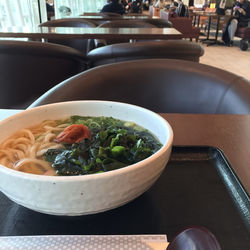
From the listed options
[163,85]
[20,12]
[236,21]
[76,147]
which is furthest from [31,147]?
[236,21]

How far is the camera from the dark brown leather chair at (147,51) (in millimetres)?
1261

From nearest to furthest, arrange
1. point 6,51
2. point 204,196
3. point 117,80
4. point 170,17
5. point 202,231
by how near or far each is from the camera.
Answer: point 202,231, point 204,196, point 117,80, point 6,51, point 170,17

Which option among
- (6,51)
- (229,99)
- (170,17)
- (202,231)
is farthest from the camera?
(170,17)

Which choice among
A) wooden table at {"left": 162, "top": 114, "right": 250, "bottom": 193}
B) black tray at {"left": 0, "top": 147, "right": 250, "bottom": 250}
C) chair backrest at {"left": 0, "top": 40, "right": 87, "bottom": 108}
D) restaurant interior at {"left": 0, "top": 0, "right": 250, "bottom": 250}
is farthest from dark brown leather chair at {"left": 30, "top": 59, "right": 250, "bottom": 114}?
chair backrest at {"left": 0, "top": 40, "right": 87, "bottom": 108}

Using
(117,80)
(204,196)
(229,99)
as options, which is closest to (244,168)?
(204,196)

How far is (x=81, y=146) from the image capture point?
39 cm

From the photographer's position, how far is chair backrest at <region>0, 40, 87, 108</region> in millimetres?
1464

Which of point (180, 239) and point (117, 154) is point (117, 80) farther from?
point (180, 239)

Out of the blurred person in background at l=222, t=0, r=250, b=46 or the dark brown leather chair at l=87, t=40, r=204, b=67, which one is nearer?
the dark brown leather chair at l=87, t=40, r=204, b=67

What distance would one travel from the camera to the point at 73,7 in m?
6.04

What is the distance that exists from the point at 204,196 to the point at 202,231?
0.11m

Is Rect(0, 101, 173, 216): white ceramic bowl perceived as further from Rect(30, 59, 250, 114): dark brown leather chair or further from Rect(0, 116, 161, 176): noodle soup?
Rect(30, 59, 250, 114): dark brown leather chair

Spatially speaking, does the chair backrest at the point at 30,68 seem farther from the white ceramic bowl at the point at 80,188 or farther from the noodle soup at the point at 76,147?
the white ceramic bowl at the point at 80,188

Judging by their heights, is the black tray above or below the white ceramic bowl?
below
